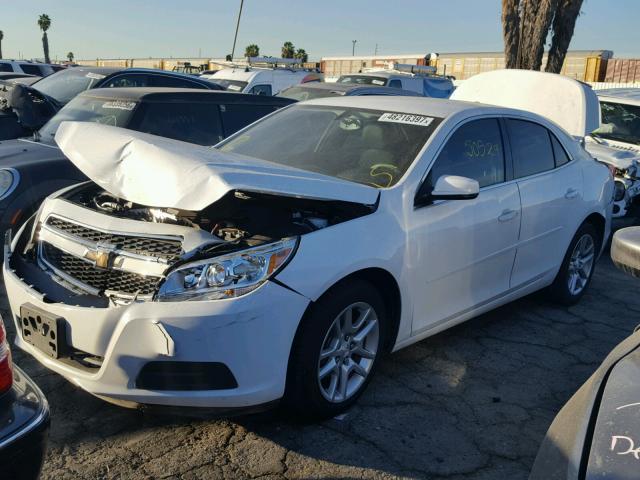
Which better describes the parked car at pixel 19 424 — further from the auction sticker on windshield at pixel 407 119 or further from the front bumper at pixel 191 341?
the auction sticker on windshield at pixel 407 119

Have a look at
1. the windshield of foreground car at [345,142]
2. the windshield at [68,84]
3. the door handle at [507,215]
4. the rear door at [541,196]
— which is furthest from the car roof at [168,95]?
the door handle at [507,215]

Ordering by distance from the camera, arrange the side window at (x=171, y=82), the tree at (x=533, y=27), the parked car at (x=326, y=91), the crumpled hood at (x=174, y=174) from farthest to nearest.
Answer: the tree at (x=533, y=27)
the parked car at (x=326, y=91)
the side window at (x=171, y=82)
the crumpled hood at (x=174, y=174)

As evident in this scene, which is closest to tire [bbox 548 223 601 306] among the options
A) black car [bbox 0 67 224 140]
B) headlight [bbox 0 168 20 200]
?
headlight [bbox 0 168 20 200]

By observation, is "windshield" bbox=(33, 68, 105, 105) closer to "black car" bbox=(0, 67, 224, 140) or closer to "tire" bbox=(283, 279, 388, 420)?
"black car" bbox=(0, 67, 224, 140)

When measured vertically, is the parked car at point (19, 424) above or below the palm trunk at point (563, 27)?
below

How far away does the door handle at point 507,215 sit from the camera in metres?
4.12

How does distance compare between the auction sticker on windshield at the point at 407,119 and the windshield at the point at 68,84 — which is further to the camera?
the windshield at the point at 68,84

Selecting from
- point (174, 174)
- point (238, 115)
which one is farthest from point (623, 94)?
point (174, 174)

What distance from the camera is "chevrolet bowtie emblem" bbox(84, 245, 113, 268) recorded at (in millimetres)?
3012

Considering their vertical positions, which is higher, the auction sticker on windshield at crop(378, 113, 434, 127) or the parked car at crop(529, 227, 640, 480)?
the auction sticker on windshield at crop(378, 113, 434, 127)

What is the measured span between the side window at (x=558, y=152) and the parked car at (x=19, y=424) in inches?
158

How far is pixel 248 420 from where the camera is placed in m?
3.27

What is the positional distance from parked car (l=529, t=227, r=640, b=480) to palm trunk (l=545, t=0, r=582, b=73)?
14.6 meters

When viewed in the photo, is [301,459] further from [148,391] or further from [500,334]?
[500,334]
